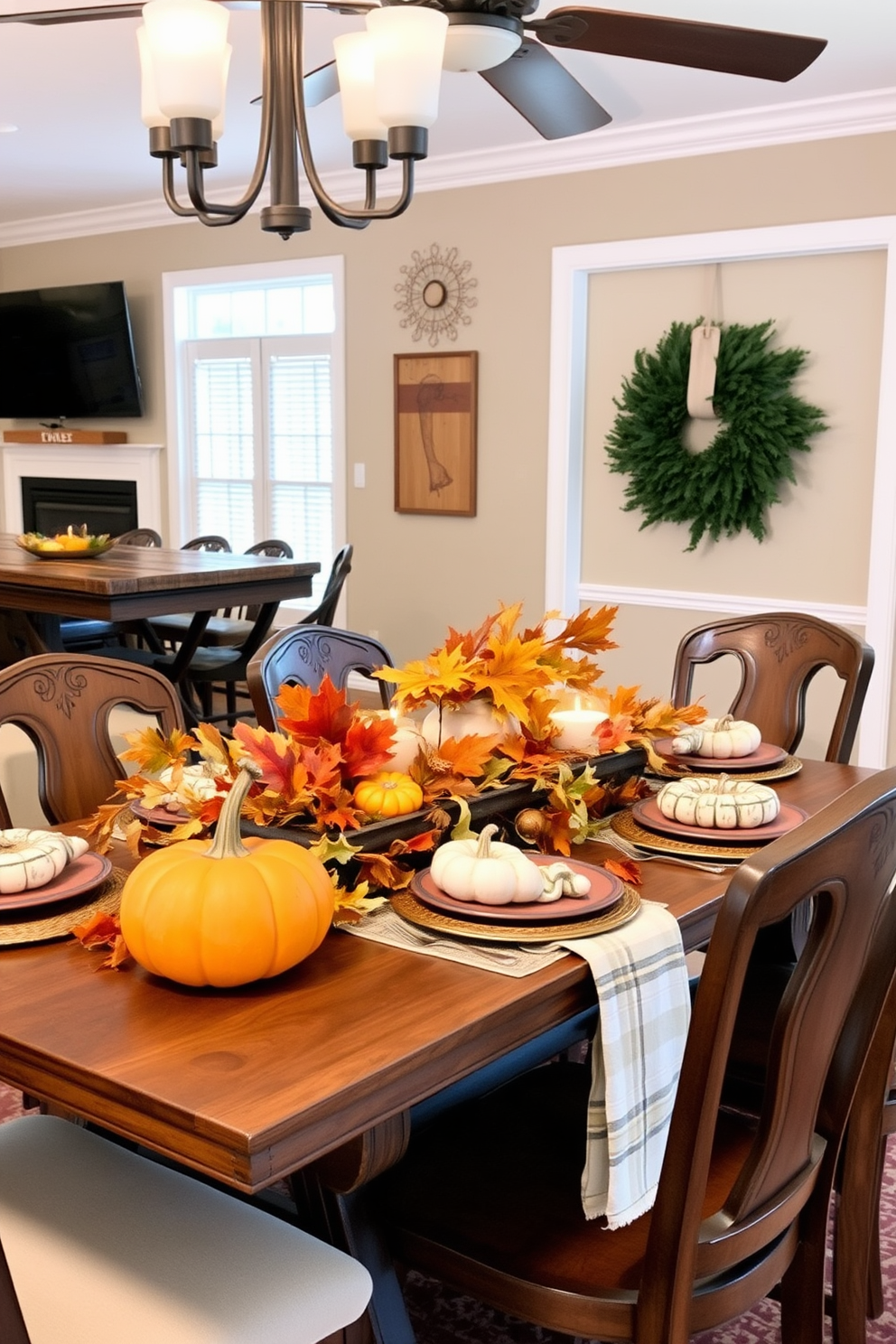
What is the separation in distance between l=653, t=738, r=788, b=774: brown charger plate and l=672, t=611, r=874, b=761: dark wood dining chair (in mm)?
451

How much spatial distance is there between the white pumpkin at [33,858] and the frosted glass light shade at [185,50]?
3.77 feet

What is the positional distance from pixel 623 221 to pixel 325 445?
2024 mm

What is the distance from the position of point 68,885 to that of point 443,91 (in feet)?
12.7

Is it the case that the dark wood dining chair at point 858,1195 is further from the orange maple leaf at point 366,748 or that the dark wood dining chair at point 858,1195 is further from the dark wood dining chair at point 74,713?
the dark wood dining chair at point 74,713

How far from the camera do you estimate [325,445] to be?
6.60 m

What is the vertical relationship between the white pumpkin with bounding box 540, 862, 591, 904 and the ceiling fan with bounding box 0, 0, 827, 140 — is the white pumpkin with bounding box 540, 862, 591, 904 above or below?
below

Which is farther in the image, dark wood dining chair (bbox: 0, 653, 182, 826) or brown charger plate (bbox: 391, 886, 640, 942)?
dark wood dining chair (bbox: 0, 653, 182, 826)

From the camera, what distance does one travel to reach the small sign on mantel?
7.45 meters

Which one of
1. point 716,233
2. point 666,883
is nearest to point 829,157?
point 716,233

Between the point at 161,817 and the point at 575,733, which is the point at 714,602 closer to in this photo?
the point at 575,733

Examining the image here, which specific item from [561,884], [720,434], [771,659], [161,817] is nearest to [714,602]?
[720,434]

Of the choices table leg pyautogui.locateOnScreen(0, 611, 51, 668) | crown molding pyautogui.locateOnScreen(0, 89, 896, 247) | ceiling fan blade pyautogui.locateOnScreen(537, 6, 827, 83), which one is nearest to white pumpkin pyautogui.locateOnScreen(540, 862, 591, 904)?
ceiling fan blade pyautogui.locateOnScreen(537, 6, 827, 83)

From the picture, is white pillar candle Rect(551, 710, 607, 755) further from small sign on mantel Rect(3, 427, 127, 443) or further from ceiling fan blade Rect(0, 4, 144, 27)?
small sign on mantel Rect(3, 427, 127, 443)

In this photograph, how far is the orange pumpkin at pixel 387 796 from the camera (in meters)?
1.55
